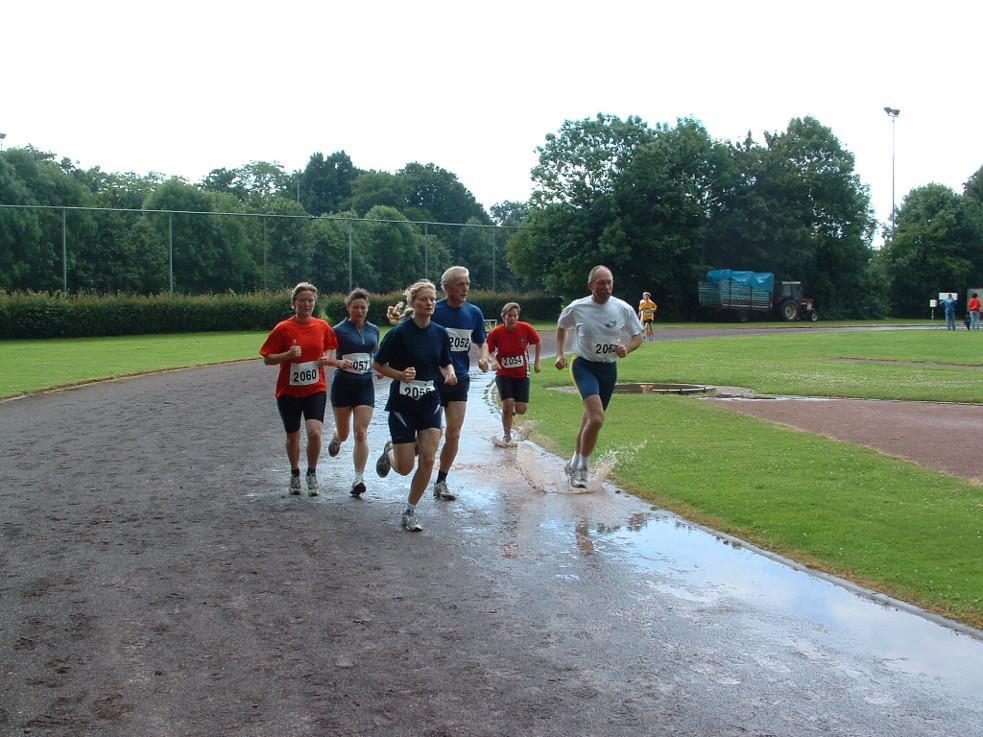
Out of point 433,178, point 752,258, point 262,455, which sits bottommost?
point 262,455

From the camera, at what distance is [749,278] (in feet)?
205

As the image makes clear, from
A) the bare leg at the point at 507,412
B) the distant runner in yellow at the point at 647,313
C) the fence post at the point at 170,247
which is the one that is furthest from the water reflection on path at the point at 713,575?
the fence post at the point at 170,247

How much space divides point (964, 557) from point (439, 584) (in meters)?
3.37

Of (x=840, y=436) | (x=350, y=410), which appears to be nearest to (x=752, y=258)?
(x=840, y=436)

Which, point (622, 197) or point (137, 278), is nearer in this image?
point (137, 278)

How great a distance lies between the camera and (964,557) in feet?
22.0

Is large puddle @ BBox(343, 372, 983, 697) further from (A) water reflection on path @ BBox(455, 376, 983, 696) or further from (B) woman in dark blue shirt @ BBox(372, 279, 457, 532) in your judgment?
(B) woman in dark blue shirt @ BBox(372, 279, 457, 532)

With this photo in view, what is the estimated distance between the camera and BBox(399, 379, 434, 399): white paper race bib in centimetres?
782

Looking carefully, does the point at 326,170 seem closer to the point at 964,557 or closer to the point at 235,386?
the point at 235,386

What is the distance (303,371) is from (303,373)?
0.06ft

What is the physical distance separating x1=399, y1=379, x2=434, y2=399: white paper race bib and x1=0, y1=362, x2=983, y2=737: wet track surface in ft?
3.36

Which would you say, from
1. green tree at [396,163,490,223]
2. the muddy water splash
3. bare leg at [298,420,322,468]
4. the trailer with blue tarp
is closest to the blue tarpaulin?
the trailer with blue tarp

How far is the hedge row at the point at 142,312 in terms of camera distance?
43.1m

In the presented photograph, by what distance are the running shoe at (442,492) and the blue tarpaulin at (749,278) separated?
5572cm
